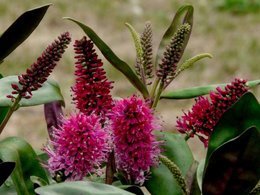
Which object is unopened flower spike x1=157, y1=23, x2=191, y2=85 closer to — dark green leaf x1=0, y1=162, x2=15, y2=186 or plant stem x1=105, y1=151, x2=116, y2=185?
plant stem x1=105, y1=151, x2=116, y2=185

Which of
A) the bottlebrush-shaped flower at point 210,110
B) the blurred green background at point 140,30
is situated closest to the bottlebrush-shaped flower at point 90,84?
the bottlebrush-shaped flower at point 210,110

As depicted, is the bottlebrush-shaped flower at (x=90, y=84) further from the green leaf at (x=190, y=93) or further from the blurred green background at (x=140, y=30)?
the blurred green background at (x=140, y=30)

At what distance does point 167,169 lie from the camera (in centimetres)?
94

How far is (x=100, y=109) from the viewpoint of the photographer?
922 millimetres

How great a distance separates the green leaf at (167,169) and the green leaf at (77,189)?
151 mm

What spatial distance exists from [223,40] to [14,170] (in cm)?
487

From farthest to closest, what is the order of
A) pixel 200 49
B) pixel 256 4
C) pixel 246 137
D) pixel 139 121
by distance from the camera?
1. pixel 256 4
2. pixel 200 49
3. pixel 139 121
4. pixel 246 137

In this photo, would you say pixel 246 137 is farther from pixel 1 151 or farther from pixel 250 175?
pixel 1 151

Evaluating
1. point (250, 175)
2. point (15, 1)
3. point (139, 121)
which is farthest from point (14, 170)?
point (15, 1)

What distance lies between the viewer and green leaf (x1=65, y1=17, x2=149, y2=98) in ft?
2.98

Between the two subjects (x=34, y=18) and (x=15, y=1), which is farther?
(x=15, y=1)

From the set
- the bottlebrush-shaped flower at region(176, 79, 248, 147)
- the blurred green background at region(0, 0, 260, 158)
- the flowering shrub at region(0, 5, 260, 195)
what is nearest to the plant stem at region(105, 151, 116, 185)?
the flowering shrub at region(0, 5, 260, 195)

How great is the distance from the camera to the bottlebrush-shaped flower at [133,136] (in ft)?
2.89

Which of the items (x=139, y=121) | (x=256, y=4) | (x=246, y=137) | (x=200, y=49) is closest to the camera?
(x=246, y=137)
